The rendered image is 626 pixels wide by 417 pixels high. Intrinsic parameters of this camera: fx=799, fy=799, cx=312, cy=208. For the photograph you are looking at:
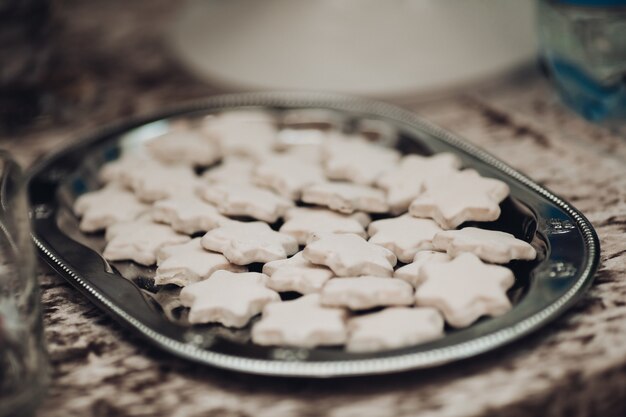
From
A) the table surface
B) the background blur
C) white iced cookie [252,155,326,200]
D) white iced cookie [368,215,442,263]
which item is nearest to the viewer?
the table surface

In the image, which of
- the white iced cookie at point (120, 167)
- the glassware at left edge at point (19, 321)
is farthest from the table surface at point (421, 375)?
the white iced cookie at point (120, 167)

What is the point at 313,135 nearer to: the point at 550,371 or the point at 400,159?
the point at 400,159

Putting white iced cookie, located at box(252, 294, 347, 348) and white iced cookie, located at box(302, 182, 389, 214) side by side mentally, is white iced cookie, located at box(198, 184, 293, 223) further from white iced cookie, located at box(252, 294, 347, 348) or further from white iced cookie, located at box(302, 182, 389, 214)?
white iced cookie, located at box(252, 294, 347, 348)

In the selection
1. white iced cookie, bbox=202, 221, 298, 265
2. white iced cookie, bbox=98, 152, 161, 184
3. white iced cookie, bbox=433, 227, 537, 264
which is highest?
white iced cookie, bbox=98, 152, 161, 184

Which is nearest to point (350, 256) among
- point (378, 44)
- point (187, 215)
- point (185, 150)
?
point (187, 215)

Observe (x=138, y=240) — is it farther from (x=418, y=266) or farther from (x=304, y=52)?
(x=304, y=52)

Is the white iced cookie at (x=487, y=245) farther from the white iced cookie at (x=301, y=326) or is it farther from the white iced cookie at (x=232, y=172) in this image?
the white iced cookie at (x=232, y=172)

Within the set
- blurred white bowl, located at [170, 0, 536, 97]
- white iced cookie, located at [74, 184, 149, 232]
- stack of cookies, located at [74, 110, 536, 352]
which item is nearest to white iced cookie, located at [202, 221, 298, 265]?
stack of cookies, located at [74, 110, 536, 352]

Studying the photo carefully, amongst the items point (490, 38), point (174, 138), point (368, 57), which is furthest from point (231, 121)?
point (490, 38)
